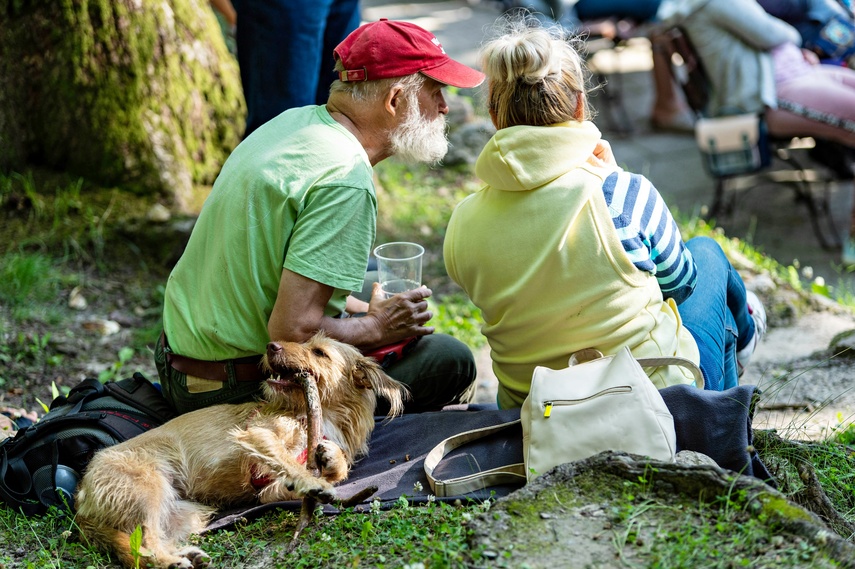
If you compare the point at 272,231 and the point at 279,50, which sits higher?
the point at 279,50

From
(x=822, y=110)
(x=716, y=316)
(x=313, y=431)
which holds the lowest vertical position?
(x=313, y=431)

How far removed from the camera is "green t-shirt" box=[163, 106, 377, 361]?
2.94 meters

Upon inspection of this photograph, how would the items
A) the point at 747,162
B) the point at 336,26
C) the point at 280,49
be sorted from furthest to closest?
the point at 747,162 → the point at 336,26 → the point at 280,49

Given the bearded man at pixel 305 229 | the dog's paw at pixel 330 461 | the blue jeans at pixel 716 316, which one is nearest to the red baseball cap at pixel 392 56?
the bearded man at pixel 305 229

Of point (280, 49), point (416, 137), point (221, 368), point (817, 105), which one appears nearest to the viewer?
point (221, 368)

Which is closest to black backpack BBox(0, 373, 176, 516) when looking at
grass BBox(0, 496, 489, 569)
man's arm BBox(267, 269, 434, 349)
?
grass BBox(0, 496, 489, 569)

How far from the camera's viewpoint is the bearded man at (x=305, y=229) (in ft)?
9.66

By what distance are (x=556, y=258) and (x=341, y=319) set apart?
33.6 inches

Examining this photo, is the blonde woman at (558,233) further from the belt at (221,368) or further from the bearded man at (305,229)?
the belt at (221,368)

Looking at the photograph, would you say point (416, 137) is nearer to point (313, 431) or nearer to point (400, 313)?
point (400, 313)

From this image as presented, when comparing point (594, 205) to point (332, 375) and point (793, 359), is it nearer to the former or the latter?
point (332, 375)

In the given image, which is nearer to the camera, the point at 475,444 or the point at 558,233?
the point at 558,233

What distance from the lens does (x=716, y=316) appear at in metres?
3.36

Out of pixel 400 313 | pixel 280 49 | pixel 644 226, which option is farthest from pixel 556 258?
pixel 280 49
